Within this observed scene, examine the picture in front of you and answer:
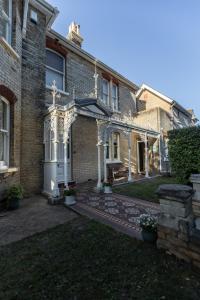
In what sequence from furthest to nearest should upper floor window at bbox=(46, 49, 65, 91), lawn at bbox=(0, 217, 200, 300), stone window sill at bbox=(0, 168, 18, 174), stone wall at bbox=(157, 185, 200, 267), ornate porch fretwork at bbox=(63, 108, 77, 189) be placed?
upper floor window at bbox=(46, 49, 65, 91) < ornate porch fretwork at bbox=(63, 108, 77, 189) < stone window sill at bbox=(0, 168, 18, 174) < stone wall at bbox=(157, 185, 200, 267) < lawn at bbox=(0, 217, 200, 300)

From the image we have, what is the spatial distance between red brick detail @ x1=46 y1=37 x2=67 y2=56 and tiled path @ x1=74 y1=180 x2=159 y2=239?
759cm

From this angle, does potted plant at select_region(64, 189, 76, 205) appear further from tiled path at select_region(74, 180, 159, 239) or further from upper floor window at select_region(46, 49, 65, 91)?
upper floor window at select_region(46, 49, 65, 91)

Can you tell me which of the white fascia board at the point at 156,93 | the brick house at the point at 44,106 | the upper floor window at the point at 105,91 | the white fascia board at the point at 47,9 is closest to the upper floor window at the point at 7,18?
the brick house at the point at 44,106

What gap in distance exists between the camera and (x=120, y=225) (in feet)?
13.4

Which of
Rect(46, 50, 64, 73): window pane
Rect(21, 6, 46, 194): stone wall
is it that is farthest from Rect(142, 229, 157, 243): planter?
Rect(46, 50, 64, 73): window pane

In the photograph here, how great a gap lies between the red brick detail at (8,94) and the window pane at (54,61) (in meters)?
3.78

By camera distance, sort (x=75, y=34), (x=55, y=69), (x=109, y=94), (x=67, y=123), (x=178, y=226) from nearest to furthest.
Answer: (x=178, y=226) → (x=67, y=123) → (x=55, y=69) → (x=75, y=34) → (x=109, y=94)

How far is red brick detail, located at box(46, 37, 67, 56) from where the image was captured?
8.77 m

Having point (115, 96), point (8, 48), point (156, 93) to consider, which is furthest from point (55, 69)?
point (156, 93)

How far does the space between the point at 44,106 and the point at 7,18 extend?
3295 mm

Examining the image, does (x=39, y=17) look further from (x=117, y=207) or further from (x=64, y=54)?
(x=117, y=207)

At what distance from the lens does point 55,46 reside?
9000 millimetres

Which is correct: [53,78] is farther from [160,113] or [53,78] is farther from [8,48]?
[160,113]

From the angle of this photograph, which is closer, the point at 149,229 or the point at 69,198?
the point at 149,229
